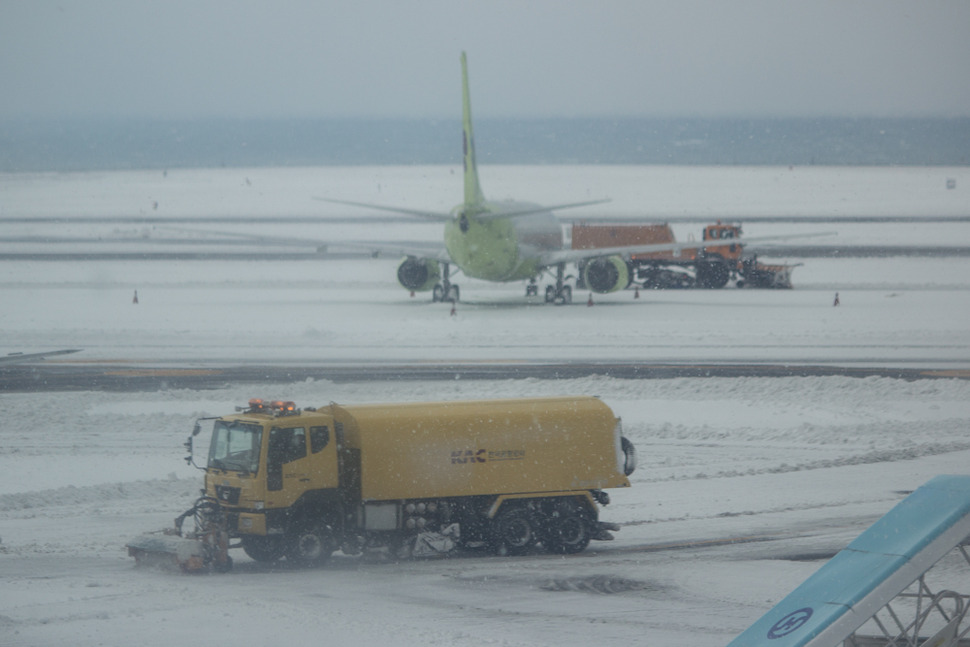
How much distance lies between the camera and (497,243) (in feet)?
161

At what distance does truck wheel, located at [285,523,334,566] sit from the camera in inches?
719

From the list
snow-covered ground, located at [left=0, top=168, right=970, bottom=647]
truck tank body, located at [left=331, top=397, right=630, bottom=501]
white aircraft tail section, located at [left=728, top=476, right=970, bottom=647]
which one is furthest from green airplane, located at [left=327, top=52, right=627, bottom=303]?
white aircraft tail section, located at [left=728, top=476, right=970, bottom=647]

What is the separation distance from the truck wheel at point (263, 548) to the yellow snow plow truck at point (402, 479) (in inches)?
0.6

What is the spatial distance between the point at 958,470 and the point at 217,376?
20.2 meters

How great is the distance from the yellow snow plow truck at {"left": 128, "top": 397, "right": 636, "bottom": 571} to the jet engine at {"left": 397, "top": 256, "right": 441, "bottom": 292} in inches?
1336

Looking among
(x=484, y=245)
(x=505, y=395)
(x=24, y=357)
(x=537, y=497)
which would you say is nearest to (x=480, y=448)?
(x=537, y=497)

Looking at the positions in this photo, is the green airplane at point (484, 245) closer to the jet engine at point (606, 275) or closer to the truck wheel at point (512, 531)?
the jet engine at point (606, 275)

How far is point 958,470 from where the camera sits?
23.5m

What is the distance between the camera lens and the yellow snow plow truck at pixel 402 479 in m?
18.0

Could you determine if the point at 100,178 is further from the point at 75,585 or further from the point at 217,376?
the point at 75,585

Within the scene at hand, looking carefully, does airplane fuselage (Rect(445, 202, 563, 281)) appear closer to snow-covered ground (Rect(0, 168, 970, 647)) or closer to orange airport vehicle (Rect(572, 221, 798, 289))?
snow-covered ground (Rect(0, 168, 970, 647))

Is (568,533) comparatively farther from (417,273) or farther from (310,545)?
(417,273)

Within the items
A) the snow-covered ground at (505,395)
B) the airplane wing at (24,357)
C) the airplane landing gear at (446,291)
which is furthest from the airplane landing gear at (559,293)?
the airplane wing at (24,357)

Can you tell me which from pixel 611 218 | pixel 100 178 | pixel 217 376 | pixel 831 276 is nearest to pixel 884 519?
pixel 217 376
